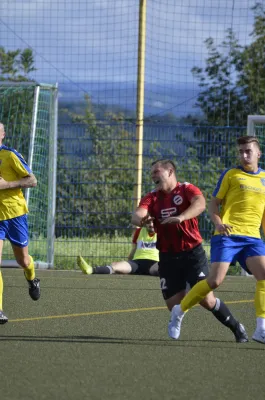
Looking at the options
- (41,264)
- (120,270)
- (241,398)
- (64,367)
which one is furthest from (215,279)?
(41,264)

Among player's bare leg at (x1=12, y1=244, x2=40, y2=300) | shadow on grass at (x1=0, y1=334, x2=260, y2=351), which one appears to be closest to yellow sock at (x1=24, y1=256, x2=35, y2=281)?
player's bare leg at (x1=12, y1=244, x2=40, y2=300)

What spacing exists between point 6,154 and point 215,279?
8.84 feet

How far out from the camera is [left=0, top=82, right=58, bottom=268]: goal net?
643 inches

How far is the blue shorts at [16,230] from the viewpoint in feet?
32.8

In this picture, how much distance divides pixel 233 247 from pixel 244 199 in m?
0.43

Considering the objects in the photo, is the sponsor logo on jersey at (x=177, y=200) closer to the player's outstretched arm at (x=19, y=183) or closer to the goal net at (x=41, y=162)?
the player's outstretched arm at (x=19, y=183)

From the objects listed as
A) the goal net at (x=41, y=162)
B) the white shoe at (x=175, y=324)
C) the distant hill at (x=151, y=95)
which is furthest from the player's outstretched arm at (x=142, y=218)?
the distant hill at (x=151, y=95)

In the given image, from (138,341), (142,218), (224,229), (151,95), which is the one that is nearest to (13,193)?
(142,218)

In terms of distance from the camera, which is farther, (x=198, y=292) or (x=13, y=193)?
(x=13, y=193)

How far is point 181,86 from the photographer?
1775 cm

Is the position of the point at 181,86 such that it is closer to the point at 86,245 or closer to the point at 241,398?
the point at 86,245

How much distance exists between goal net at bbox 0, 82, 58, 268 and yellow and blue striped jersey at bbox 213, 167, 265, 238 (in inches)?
302

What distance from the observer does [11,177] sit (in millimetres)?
10141

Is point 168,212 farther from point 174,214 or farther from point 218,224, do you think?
point 218,224
